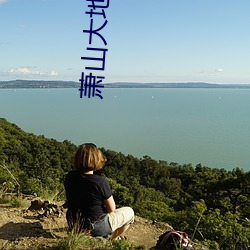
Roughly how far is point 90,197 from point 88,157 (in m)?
0.36

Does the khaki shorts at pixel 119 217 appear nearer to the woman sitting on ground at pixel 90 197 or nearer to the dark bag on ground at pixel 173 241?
the woman sitting on ground at pixel 90 197

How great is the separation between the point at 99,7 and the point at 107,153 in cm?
3053

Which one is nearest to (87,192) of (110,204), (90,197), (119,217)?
(90,197)

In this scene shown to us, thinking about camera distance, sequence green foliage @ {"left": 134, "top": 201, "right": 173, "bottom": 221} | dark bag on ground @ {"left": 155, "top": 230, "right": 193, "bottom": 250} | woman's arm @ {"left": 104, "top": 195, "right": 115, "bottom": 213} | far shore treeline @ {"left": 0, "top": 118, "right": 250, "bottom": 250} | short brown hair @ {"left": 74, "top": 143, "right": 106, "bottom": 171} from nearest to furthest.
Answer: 1. dark bag on ground @ {"left": 155, "top": 230, "right": 193, "bottom": 250}
2. short brown hair @ {"left": 74, "top": 143, "right": 106, "bottom": 171}
3. woman's arm @ {"left": 104, "top": 195, "right": 115, "bottom": 213}
4. green foliage @ {"left": 134, "top": 201, "right": 173, "bottom": 221}
5. far shore treeline @ {"left": 0, "top": 118, "right": 250, "bottom": 250}

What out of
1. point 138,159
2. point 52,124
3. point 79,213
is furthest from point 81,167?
point 52,124

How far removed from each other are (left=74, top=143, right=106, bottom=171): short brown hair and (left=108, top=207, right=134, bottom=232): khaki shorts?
493 millimetres

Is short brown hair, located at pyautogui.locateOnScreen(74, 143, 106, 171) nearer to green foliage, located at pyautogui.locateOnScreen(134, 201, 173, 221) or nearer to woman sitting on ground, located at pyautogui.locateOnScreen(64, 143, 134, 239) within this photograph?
woman sitting on ground, located at pyautogui.locateOnScreen(64, 143, 134, 239)

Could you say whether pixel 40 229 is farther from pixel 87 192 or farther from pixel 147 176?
pixel 147 176

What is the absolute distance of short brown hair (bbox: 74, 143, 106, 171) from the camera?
2.97 m

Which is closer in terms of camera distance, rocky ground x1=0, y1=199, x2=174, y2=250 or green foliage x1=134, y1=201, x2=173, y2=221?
rocky ground x1=0, y1=199, x2=174, y2=250

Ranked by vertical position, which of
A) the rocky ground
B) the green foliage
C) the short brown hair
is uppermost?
the short brown hair

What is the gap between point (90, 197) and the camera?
3.04 meters

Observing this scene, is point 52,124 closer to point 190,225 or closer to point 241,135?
point 241,135

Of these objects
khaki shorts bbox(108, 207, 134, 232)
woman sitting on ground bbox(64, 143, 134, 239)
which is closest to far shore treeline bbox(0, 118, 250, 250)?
khaki shorts bbox(108, 207, 134, 232)
